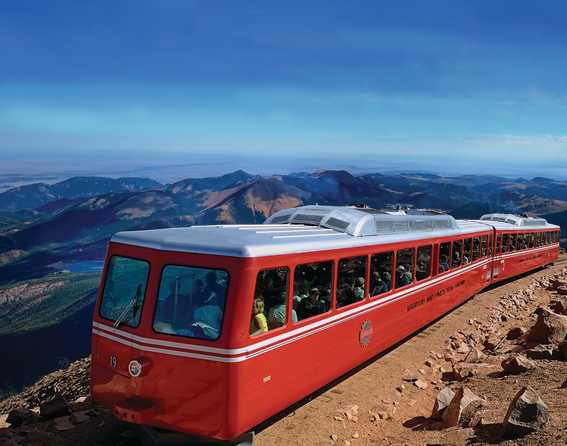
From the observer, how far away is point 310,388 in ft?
25.6

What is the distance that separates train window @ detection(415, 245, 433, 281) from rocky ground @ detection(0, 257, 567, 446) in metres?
1.71

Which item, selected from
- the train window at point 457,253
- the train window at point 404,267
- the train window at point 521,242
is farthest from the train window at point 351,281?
the train window at point 521,242

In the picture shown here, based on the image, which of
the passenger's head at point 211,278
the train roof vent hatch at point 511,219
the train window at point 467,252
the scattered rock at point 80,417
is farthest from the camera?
the train roof vent hatch at point 511,219

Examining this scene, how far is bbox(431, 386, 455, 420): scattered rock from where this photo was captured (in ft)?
25.5

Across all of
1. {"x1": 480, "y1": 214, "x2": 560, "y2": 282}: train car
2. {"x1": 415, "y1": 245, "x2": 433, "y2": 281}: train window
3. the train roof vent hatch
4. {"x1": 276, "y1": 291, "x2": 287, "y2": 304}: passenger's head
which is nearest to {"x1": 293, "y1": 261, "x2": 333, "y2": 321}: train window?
{"x1": 276, "y1": 291, "x2": 287, "y2": 304}: passenger's head

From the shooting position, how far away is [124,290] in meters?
6.88

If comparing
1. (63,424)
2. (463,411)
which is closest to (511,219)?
(463,411)

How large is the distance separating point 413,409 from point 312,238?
353 cm

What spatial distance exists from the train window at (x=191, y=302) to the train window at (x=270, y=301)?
47 cm

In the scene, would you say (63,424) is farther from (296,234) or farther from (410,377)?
(410,377)

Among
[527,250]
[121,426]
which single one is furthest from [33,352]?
[121,426]

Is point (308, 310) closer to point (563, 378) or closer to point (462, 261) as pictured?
point (563, 378)

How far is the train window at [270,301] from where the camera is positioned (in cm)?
654

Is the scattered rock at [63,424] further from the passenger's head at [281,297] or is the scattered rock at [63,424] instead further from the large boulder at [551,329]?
the large boulder at [551,329]
